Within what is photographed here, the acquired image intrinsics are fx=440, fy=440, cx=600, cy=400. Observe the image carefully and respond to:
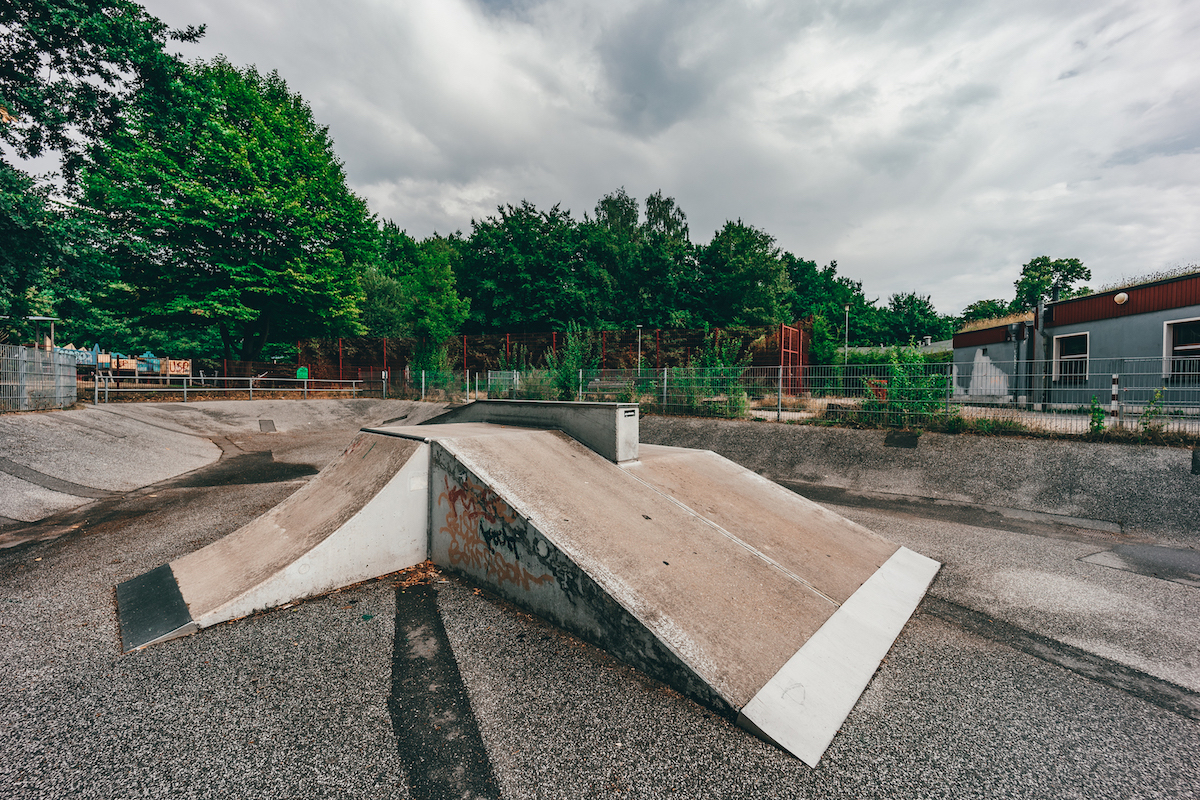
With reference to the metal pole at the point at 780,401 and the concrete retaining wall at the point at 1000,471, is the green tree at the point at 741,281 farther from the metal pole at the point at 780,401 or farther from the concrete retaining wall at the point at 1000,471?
the concrete retaining wall at the point at 1000,471

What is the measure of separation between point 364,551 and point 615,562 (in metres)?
2.19

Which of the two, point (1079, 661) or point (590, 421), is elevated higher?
point (590, 421)

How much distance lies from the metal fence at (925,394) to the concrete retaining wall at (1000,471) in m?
0.44

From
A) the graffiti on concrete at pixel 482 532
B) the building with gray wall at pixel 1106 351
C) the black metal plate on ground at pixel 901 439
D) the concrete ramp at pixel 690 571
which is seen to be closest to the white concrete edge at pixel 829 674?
the concrete ramp at pixel 690 571

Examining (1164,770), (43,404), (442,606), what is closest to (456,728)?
(442,606)

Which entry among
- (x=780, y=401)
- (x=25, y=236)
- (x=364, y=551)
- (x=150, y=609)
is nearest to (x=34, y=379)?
(x=25, y=236)

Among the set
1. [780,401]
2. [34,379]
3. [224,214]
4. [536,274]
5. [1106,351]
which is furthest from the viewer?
[536,274]

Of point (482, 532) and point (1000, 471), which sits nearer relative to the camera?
point (482, 532)

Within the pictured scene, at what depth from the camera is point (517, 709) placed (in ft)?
7.35

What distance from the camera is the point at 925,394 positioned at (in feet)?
25.8

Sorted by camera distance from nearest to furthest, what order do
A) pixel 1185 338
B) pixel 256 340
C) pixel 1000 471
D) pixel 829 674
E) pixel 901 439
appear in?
pixel 829 674
pixel 1000 471
pixel 901 439
pixel 1185 338
pixel 256 340

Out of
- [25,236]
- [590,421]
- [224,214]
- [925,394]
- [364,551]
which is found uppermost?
[224,214]

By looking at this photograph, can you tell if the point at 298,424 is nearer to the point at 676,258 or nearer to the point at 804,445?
the point at 804,445

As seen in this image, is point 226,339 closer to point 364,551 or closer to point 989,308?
point 364,551
